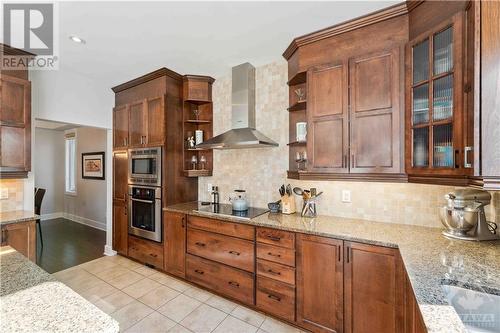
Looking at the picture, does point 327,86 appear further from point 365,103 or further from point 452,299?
point 452,299

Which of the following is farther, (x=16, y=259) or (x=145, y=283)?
(x=145, y=283)

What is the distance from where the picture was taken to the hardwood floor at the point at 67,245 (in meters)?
3.35

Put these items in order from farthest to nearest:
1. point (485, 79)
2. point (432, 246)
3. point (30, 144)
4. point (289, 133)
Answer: point (289, 133), point (30, 144), point (432, 246), point (485, 79)

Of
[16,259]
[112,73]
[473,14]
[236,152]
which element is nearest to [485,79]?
[473,14]

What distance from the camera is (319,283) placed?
1863 millimetres

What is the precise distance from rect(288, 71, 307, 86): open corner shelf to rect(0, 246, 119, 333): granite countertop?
233 centimetres

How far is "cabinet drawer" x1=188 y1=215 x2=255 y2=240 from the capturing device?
225 centimetres

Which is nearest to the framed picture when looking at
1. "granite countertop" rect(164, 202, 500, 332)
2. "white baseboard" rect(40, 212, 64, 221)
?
"white baseboard" rect(40, 212, 64, 221)

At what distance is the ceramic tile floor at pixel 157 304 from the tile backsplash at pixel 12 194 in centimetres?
108

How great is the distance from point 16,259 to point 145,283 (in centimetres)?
184

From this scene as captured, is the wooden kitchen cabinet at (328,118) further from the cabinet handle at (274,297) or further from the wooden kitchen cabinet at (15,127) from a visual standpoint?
the wooden kitchen cabinet at (15,127)

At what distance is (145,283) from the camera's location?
278 cm

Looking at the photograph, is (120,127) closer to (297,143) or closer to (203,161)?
(203,161)

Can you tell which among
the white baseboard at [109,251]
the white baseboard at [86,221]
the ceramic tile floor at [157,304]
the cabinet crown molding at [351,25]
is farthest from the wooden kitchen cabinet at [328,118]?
the white baseboard at [86,221]
